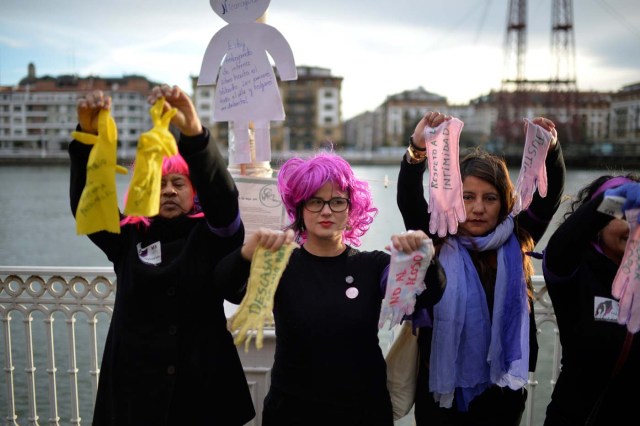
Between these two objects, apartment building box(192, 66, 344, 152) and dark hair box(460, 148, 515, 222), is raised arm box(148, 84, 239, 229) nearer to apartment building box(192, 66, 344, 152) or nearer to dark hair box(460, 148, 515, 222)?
dark hair box(460, 148, 515, 222)

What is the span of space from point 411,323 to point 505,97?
5552 centimetres

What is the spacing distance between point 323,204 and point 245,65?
1011mm

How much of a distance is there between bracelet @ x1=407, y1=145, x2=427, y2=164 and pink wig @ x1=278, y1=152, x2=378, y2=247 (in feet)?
0.57

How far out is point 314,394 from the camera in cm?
163

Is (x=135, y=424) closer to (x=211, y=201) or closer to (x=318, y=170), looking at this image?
(x=211, y=201)

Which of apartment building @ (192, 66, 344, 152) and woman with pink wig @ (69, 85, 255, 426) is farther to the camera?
apartment building @ (192, 66, 344, 152)

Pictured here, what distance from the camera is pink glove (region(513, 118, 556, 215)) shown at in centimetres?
188

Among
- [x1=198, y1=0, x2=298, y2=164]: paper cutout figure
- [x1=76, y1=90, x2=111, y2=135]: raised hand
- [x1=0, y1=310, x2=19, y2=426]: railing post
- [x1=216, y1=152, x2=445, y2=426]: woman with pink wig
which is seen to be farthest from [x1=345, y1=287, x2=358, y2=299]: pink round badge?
[x1=0, y1=310, x2=19, y2=426]: railing post

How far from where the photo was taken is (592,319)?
1.67 meters

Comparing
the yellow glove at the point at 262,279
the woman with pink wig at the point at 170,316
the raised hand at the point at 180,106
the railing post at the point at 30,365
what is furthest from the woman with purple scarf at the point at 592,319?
the railing post at the point at 30,365

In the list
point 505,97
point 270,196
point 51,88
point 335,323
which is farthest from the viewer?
point 51,88

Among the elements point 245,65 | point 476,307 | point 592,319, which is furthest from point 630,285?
point 245,65

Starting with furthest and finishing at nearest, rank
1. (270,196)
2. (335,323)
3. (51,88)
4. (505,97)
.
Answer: (51,88) → (505,97) → (270,196) → (335,323)

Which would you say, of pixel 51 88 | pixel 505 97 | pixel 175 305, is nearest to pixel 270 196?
pixel 175 305
